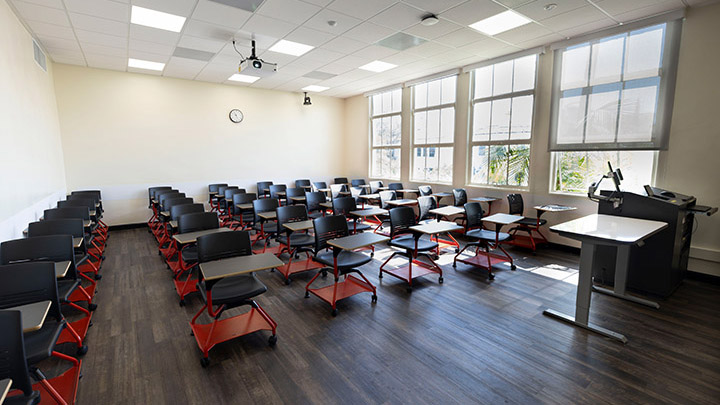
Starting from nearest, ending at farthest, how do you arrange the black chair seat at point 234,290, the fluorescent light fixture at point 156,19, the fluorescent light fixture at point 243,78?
the black chair seat at point 234,290
the fluorescent light fixture at point 156,19
the fluorescent light fixture at point 243,78

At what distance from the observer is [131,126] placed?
23.6ft

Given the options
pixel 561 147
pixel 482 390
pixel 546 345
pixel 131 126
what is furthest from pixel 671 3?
pixel 131 126

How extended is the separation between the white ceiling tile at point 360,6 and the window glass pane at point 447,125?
3636 mm

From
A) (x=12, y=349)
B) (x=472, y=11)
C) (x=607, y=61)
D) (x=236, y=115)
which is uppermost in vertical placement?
(x=472, y=11)

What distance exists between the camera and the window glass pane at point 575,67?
513cm

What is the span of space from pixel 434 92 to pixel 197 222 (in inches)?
238

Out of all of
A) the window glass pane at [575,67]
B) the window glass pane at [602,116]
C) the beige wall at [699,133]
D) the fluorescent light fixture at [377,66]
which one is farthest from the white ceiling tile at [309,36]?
the beige wall at [699,133]

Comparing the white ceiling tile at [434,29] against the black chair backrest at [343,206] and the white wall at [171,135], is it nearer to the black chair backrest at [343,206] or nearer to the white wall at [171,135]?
the black chair backrest at [343,206]

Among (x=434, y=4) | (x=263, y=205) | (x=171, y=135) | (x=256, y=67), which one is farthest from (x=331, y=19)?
(x=171, y=135)

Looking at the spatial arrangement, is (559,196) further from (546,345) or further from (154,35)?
(154,35)

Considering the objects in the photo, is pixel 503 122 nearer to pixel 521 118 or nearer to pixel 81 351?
pixel 521 118

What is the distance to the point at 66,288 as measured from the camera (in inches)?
112

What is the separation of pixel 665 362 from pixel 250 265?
11.3ft

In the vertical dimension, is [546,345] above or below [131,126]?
below
